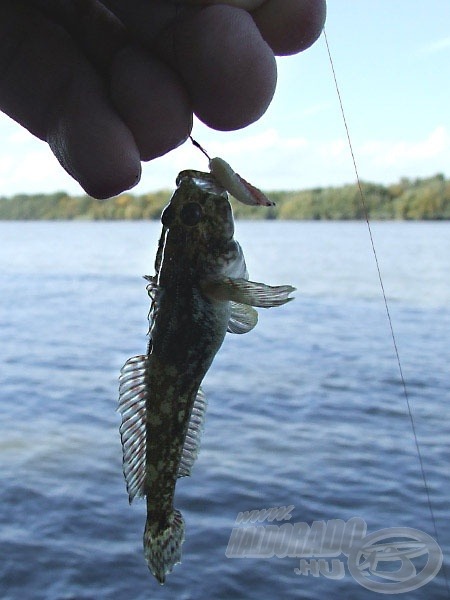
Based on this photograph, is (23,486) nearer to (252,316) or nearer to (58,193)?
(58,193)

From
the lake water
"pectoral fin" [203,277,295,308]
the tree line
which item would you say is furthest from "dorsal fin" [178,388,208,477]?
the tree line

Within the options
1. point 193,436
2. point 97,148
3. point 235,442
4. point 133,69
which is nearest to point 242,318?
point 193,436

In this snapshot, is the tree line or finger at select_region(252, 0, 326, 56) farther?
the tree line

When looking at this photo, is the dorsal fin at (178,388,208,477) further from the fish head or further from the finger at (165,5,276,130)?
the finger at (165,5,276,130)

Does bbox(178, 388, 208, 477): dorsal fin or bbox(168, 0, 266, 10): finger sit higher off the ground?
bbox(168, 0, 266, 10): finger

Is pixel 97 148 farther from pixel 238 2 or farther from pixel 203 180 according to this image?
pixel 238 2
